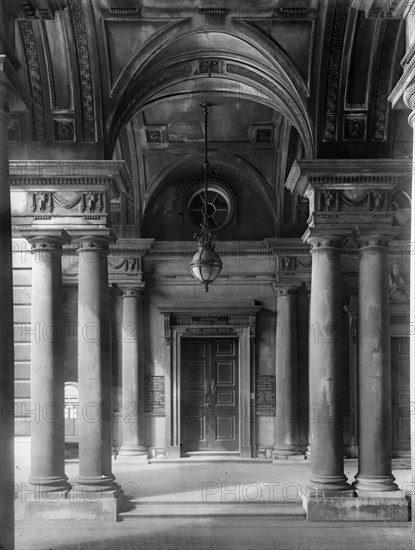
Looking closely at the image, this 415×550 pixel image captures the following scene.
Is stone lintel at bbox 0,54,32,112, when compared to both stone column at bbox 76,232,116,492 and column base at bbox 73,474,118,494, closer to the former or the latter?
stone column at bbox 76,232,116,492

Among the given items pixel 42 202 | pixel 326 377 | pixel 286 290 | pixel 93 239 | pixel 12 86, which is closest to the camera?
pixel 12 86

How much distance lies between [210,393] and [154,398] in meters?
1.35

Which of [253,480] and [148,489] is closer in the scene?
[148,489]

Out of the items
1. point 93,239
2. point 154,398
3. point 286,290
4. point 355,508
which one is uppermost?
point 93,239

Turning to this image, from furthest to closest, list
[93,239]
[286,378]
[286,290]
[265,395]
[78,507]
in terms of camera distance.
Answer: [265,395] → [286,290] → [286,378] → [93,239] → [78,507]

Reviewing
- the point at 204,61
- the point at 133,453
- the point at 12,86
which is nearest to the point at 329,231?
the point at 204,61

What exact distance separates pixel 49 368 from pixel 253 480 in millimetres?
5086

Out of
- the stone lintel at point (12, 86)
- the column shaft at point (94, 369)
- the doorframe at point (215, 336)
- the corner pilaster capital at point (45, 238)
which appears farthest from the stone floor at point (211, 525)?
the stone lintel at point (12, 86)

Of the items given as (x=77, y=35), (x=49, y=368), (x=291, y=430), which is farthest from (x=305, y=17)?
(x=291, y=430)

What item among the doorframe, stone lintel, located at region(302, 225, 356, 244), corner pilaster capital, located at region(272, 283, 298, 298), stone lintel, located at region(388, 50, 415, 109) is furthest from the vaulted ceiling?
the doorframe

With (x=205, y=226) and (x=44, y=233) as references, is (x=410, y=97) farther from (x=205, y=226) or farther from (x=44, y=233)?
(x=205, y=226)

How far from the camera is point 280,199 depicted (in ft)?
54.1

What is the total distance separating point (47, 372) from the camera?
10.3 metres

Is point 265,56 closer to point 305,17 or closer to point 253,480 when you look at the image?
point 305,17
